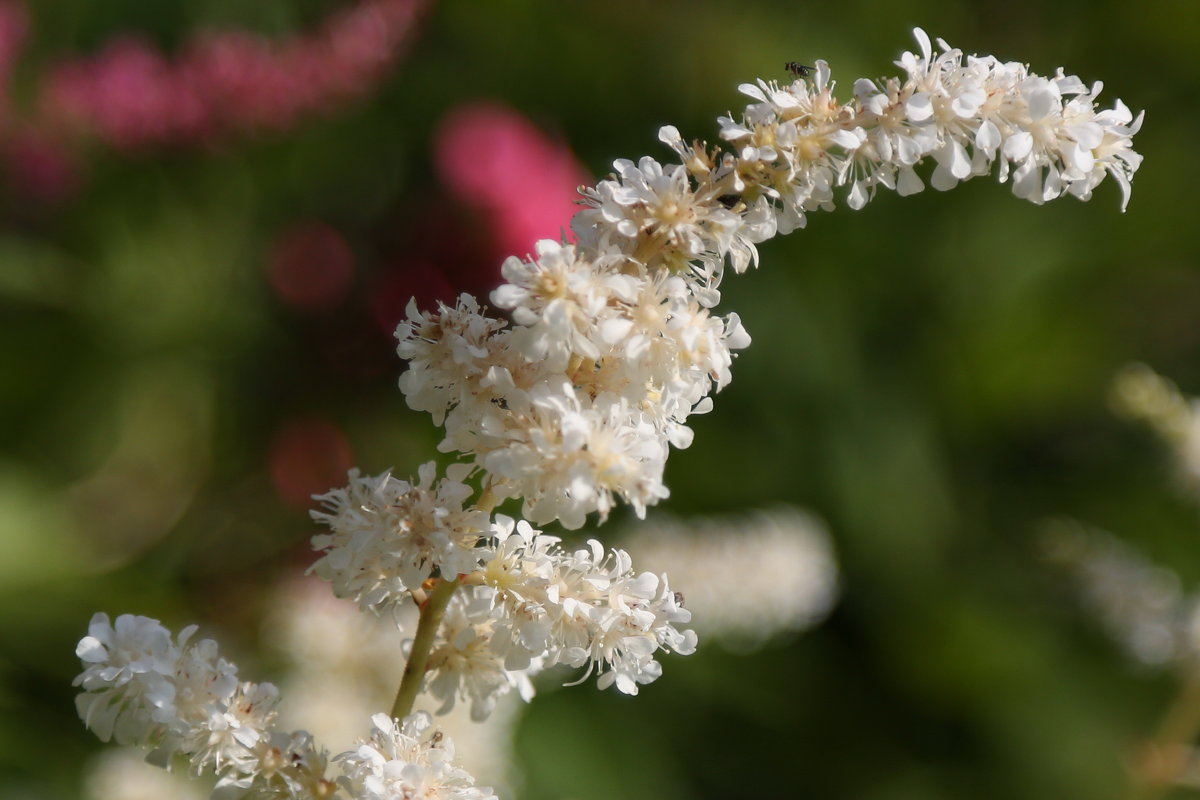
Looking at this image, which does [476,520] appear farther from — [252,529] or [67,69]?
[67,69]

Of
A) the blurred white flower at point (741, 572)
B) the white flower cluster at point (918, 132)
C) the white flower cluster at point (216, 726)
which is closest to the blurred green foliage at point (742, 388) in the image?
the blurred white flower at point (741, 572)

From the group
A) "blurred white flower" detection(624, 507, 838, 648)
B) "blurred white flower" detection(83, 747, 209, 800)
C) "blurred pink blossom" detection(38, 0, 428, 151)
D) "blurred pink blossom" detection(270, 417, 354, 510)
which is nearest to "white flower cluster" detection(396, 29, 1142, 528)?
"blurred white flower" detection(83, 747, 209, 800)

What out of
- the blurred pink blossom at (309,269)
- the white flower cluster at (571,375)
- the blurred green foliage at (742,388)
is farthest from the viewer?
the blurred pink blossom at (309,269)

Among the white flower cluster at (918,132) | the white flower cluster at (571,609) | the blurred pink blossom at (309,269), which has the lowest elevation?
the white flower cluster at (571,609)

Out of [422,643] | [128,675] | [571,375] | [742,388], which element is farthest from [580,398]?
[742,388]

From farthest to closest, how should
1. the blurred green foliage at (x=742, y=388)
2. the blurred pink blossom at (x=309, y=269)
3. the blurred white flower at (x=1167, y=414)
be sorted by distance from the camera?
1. the blurred pink blossom at (x=309, y=269)
2. the blurred green foliage at (x=742, y=388)
3. the blurred white flower at (x=1167, y=414)

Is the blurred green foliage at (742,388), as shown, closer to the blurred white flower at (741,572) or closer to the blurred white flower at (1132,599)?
the blurred white flower at (741,572)

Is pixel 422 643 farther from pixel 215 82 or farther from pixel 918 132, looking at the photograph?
pixel 215 82
